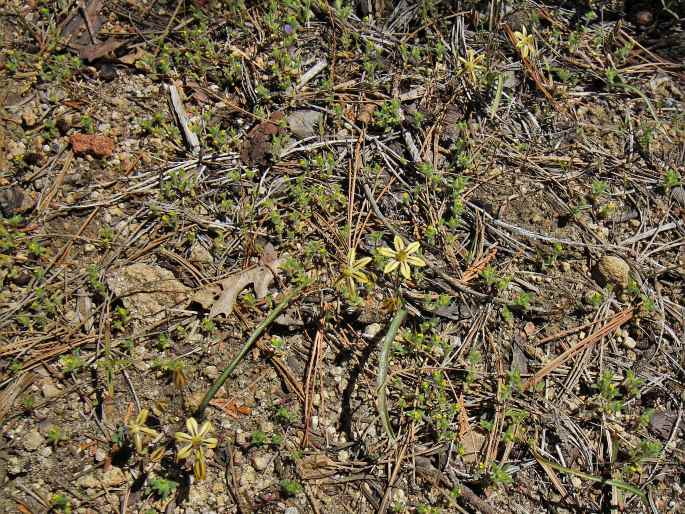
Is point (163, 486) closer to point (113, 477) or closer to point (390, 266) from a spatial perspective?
point (113, 477)

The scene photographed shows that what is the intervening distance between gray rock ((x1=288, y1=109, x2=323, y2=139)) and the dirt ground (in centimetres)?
1

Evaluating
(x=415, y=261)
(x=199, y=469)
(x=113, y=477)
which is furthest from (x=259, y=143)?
(x=113, y=477)

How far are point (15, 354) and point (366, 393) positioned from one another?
1742mm

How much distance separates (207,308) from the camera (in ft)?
8.87

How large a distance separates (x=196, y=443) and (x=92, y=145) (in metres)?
1.81

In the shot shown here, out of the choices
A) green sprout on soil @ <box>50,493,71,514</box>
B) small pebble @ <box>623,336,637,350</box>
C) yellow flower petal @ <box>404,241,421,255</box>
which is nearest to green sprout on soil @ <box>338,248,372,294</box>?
yellow flower petal @ <box>404,241,421,255</box>

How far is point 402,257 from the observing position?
270 cm

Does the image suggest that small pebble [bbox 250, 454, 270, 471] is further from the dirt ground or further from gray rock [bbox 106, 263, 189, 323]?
gray rock [bbox 106, 263, 189, 323]

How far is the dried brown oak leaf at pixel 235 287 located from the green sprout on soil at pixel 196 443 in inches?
22.1

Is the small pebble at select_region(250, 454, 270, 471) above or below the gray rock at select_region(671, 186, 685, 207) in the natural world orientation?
below

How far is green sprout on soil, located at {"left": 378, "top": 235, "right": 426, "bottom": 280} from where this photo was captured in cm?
267

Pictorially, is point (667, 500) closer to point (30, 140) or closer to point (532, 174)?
point (532, 174)

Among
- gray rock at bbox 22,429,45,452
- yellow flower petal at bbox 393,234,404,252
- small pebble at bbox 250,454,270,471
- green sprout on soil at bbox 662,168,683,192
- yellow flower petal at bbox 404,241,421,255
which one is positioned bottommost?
small pebble at bbox 250,454,270,471

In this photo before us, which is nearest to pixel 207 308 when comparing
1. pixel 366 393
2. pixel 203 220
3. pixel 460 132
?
pixel 203 220
